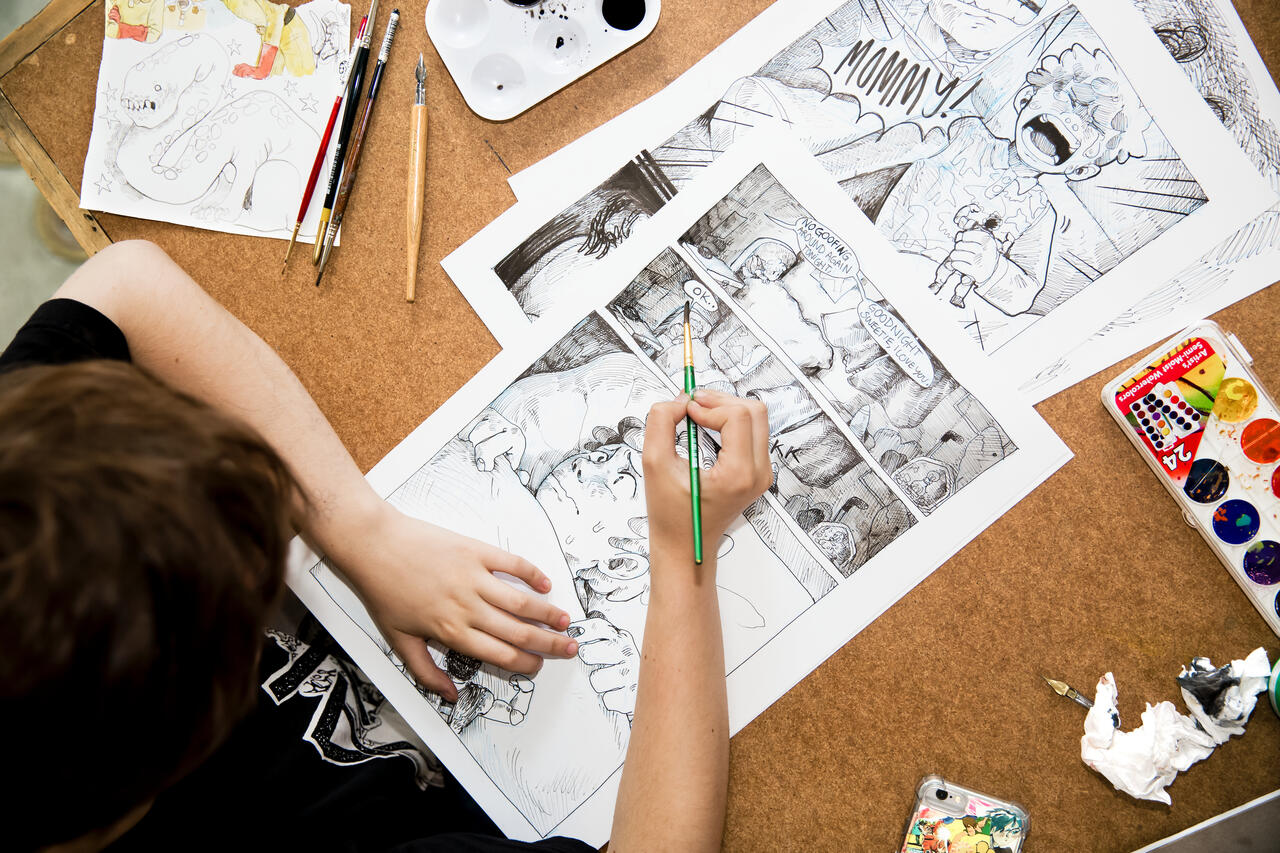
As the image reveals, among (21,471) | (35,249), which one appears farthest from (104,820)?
(35,249)

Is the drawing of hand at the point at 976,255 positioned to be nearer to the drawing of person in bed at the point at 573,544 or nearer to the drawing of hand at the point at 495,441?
the drawing of person in bed at the point at 573,544

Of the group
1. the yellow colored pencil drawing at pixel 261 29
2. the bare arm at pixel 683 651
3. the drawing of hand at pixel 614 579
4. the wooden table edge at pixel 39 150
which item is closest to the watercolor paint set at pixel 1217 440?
the bare arm at pixel 683 651

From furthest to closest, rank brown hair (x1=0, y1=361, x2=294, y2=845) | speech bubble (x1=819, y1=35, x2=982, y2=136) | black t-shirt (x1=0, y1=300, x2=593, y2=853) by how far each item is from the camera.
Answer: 1. speech bubble (x1=819, y1=35, x2=982, y2=136)
2. black t-shirt (x1=0, y1=300, x2=593, y2=853)
3. brown hair (x1=0, y1=361, x2=294, y2=845)

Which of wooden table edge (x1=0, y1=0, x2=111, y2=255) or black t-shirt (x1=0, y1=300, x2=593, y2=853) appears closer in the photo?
black t-shirt (x1=0, y1=300, x2=593, y2=853)

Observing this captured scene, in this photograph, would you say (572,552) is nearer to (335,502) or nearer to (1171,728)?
(335,502)

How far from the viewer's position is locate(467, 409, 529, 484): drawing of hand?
65 cm

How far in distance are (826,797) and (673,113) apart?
0.62m

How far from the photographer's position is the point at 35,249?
1.06m

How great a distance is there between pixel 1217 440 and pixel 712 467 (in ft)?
1.40

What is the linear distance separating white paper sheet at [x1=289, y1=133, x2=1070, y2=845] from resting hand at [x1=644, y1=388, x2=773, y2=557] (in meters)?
0.03

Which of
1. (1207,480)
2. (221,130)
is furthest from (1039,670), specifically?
(221,130)

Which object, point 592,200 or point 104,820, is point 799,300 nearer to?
point 592,200

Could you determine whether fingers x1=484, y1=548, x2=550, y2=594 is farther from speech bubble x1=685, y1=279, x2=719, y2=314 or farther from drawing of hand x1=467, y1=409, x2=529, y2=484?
speech bubble x1=685, y1=279, x2=719, y2=314

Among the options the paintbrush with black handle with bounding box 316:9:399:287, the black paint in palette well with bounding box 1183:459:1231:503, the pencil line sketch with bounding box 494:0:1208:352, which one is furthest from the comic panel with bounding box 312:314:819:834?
the black paint in palette well with bounding box 1183:459:1231:503
